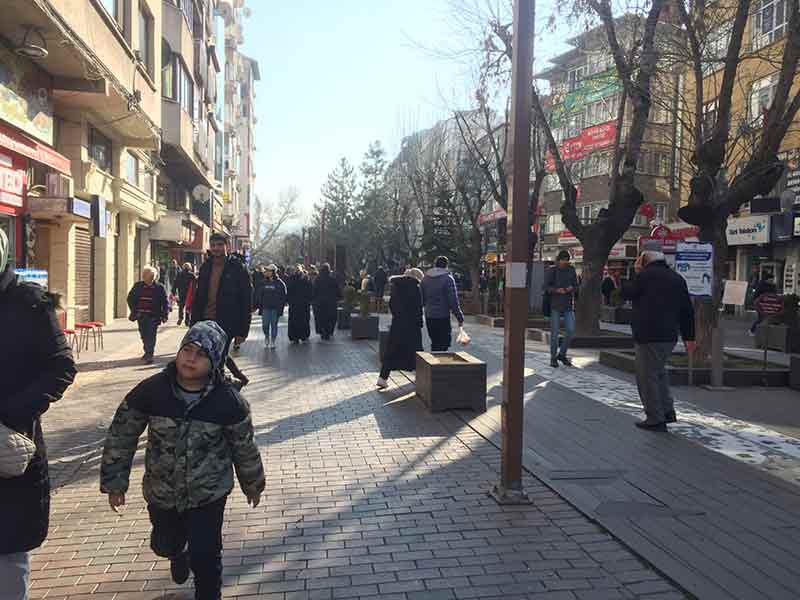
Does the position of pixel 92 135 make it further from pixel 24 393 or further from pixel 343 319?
pixel 24 393

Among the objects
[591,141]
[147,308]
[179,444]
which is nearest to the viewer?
[179,444]

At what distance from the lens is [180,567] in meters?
3.32

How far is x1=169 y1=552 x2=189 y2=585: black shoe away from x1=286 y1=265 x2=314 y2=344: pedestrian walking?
41.5ft

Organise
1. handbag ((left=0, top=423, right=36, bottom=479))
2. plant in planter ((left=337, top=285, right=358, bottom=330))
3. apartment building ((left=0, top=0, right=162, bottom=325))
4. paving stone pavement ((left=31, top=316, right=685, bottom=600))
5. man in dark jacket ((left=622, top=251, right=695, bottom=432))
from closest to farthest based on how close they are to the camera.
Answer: handbag ((left=0, top=423, right=36, bottom=479))
paving stone pavement ((left=31, top=316, right=685, bottom=600))
man in dark jacket ((left=622, top=251, right=695, bottom=432))
apartment building ((left=0, top=0, right=162, bottom=325))
plant in planter ((left=337, top=285, right=358, bottom=330))

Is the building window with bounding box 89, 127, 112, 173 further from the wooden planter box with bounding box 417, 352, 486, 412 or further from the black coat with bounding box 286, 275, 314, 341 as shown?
the wooden planter box with bounding box 417, 352, 486, 412

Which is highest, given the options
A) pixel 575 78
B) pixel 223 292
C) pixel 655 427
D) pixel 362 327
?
pixel 575 78

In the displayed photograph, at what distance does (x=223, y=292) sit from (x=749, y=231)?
26332mm

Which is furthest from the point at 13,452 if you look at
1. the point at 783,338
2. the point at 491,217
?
the point at 491,217

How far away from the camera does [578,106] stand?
23703mm

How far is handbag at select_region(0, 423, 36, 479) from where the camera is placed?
257cm

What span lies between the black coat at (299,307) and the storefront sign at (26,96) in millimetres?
5742

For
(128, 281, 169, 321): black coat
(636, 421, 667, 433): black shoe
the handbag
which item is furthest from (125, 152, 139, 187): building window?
the handbag

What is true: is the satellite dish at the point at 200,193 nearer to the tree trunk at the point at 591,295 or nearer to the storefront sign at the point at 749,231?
the tree trunk at the point at 591,295

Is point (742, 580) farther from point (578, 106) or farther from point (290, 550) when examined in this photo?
point (578, 106)
